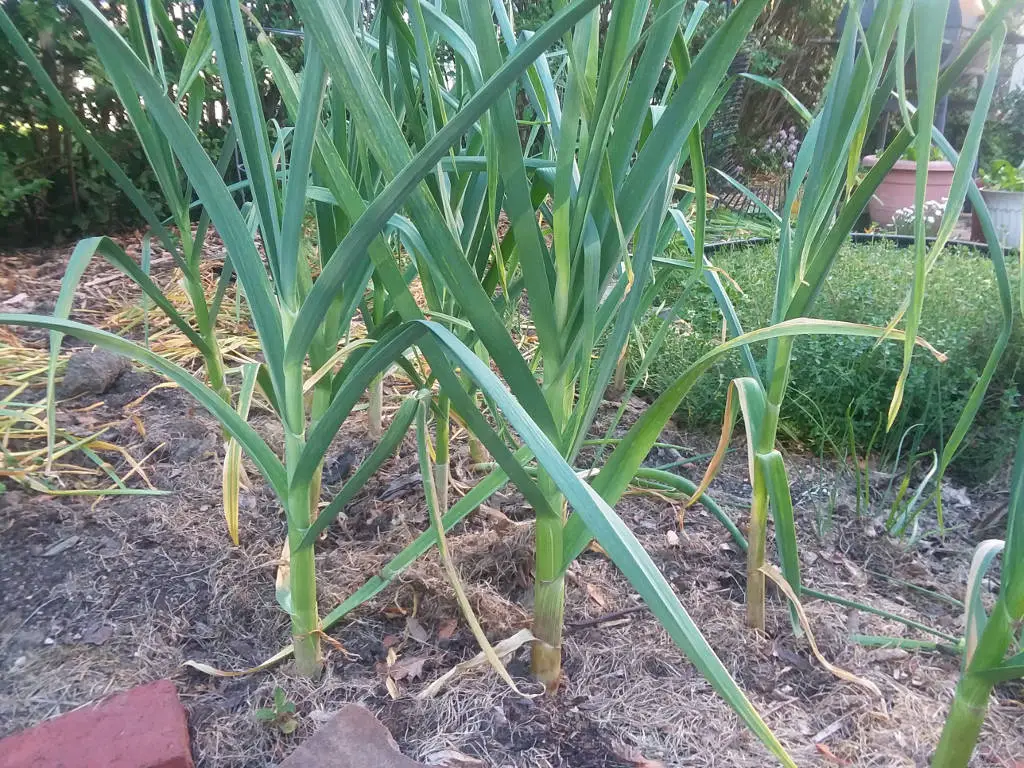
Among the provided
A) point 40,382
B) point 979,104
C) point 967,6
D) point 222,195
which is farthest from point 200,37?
point 967,6

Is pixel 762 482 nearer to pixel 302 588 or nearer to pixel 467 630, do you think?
pixel 467 630

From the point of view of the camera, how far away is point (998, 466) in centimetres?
Answer: 147

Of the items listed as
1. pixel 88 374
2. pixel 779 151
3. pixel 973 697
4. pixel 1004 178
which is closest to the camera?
pixel 973 697

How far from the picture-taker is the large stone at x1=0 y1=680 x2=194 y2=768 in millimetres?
744

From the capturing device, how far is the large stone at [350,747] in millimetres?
726

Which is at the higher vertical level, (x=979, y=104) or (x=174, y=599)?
(x=979, y=104)

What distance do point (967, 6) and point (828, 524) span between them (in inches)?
157

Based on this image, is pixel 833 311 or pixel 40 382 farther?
pixel 833 311

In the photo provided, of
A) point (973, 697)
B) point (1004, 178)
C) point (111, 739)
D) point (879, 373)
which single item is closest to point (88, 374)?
point (111, 739)

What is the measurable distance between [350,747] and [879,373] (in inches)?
57.4

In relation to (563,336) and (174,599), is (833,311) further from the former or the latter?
(174,599)

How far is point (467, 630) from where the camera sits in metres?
0.98

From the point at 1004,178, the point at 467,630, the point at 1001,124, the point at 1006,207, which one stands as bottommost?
the point at 467,630

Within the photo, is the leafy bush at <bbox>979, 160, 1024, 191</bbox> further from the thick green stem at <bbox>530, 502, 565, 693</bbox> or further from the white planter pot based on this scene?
the thick green stem at <bbox>530, 502, 565, 693</bbox>
